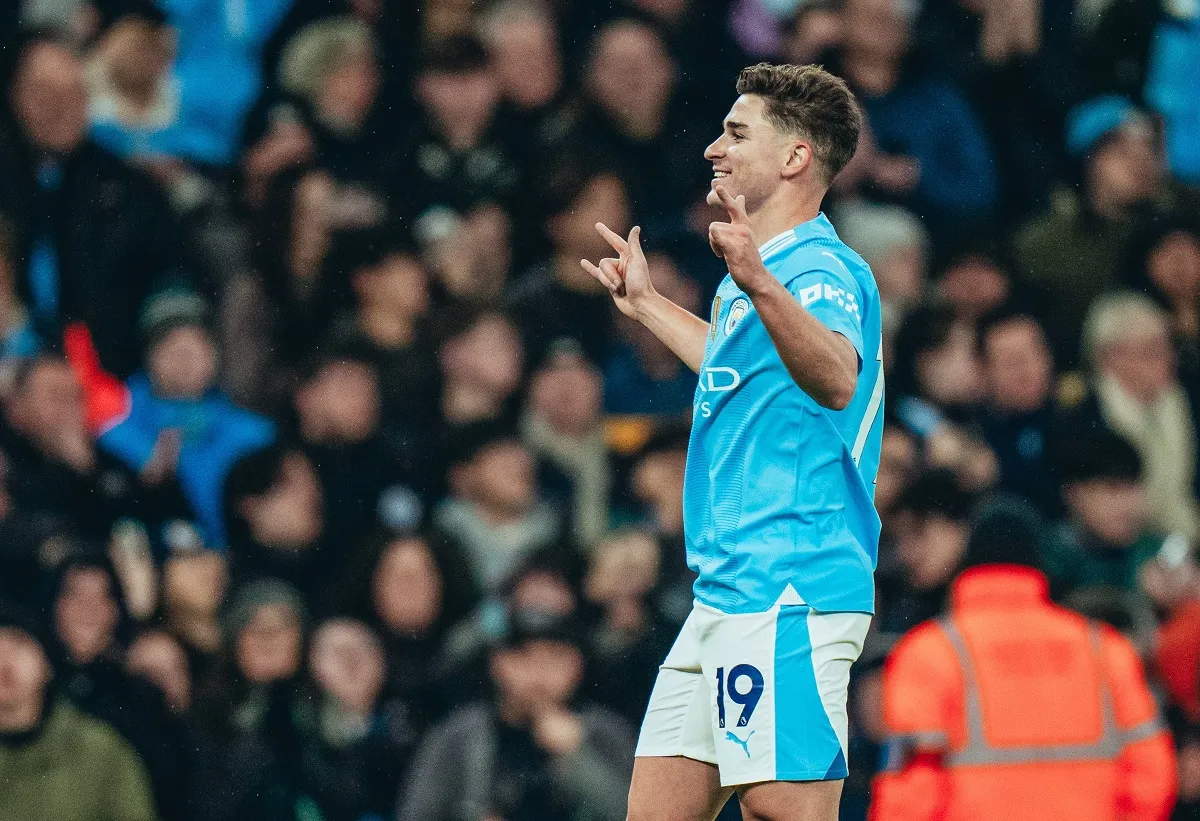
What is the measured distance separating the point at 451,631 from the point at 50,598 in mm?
1491

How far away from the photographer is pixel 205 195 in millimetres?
8180

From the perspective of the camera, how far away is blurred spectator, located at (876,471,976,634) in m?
7.16

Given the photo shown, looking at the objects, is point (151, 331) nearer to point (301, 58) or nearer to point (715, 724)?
point (301, 58)

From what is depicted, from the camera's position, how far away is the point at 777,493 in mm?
3789

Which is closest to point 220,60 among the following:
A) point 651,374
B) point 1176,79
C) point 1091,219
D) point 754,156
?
point 651,374

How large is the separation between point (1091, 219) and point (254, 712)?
4319 mm

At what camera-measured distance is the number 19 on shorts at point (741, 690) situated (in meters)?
3.77

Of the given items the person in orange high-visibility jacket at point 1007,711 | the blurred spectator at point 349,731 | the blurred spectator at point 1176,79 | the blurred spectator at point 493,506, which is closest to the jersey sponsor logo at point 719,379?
the person in orange high-visibility jacket at point 1007,711

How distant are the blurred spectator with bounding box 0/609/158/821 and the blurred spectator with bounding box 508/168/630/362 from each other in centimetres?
247

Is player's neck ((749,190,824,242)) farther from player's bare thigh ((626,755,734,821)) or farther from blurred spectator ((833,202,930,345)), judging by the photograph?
blurred spectator ((833,202,930,345))

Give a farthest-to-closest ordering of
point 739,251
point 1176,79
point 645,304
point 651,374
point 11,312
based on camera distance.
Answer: point 1176,79 < point 651,374 < point 11,312 < point 645,304 < point 739,251

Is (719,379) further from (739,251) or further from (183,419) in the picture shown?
(183,419)

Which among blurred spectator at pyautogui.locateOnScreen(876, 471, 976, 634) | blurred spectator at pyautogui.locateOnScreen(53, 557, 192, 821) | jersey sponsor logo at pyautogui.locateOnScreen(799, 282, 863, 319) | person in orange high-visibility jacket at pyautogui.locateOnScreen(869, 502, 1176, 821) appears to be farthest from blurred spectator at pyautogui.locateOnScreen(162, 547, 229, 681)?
jersey sponsor logo at pyautogui.locateOnScreen(799, 282, 863, 319)

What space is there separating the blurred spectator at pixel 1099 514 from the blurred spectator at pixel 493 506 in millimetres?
2044
